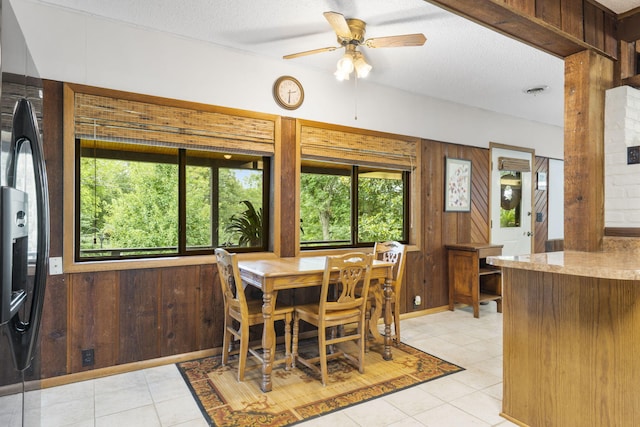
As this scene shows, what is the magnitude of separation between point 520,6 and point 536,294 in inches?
60.9

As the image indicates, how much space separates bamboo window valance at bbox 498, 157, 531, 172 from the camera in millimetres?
5238

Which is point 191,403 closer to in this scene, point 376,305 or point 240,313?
point 240,313

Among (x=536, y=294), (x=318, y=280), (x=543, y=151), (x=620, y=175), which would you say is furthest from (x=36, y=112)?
(x=543, y=151)

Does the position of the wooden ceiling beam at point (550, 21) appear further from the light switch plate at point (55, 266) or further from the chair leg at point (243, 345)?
the light switch plate at point (55, 266)

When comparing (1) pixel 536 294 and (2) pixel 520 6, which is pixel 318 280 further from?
(2) pixel 520 6

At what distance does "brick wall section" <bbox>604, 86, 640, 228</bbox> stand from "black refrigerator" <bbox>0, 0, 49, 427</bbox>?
3134 millimetres

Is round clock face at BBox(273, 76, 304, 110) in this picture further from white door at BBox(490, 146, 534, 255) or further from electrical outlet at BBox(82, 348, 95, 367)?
white door at BBox(490, 146, 534, 255)

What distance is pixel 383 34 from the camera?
3018 mm

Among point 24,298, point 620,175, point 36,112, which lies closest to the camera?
point 24,298

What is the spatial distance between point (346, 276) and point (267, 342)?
28.6 inches

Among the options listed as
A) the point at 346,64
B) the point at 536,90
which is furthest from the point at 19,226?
the point at 536,90

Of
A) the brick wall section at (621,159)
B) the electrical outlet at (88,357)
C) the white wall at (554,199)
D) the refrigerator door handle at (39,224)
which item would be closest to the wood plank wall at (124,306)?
the electrical outlet at (88,357)

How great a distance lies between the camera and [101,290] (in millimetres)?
2807

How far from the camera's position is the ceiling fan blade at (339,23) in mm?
2295
